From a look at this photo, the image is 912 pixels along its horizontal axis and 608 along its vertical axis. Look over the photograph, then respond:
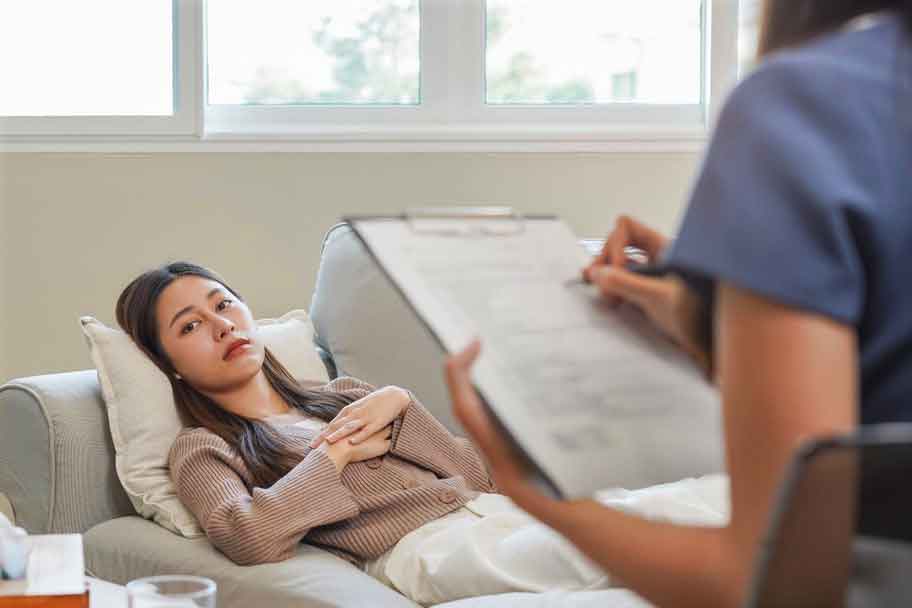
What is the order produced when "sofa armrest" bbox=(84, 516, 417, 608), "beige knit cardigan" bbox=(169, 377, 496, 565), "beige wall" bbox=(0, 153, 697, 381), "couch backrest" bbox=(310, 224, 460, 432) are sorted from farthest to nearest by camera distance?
"beige wall" bbox=(0, 153, 697, 381)
"couch backrest" bbox=(310, 224, 460, 432)
"beige knit cardigan" bbox=(169, 377, 496, 565)
"sofa armrest" bbox=(84, 516, 417, 608)

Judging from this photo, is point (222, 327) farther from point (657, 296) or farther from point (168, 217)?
point (657, 296)

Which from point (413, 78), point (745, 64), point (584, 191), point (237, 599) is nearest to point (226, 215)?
point (413, 78)

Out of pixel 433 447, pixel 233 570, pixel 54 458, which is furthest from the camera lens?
pixel 433 447

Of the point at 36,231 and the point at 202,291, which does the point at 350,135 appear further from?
the point at 202,291

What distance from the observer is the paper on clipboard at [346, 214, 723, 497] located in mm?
785

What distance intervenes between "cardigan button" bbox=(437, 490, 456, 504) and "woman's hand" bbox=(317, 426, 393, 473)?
0.13 meters

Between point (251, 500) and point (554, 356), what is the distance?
4.02ft

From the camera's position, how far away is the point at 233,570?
186cm

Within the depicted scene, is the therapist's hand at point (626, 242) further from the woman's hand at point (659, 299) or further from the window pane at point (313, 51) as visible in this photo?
the window pane at point (313, 51)

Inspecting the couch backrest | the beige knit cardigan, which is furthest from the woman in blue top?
the couch backrest

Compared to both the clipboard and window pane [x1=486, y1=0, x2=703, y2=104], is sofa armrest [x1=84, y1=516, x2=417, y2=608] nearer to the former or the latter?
the clipboard

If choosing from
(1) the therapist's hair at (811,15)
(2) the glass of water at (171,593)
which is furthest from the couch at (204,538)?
(1) the therapist's hair at (811,15)

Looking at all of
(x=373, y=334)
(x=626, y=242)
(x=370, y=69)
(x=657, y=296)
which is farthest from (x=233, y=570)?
(x=370, y=69)

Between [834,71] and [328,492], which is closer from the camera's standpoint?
[834,71]
